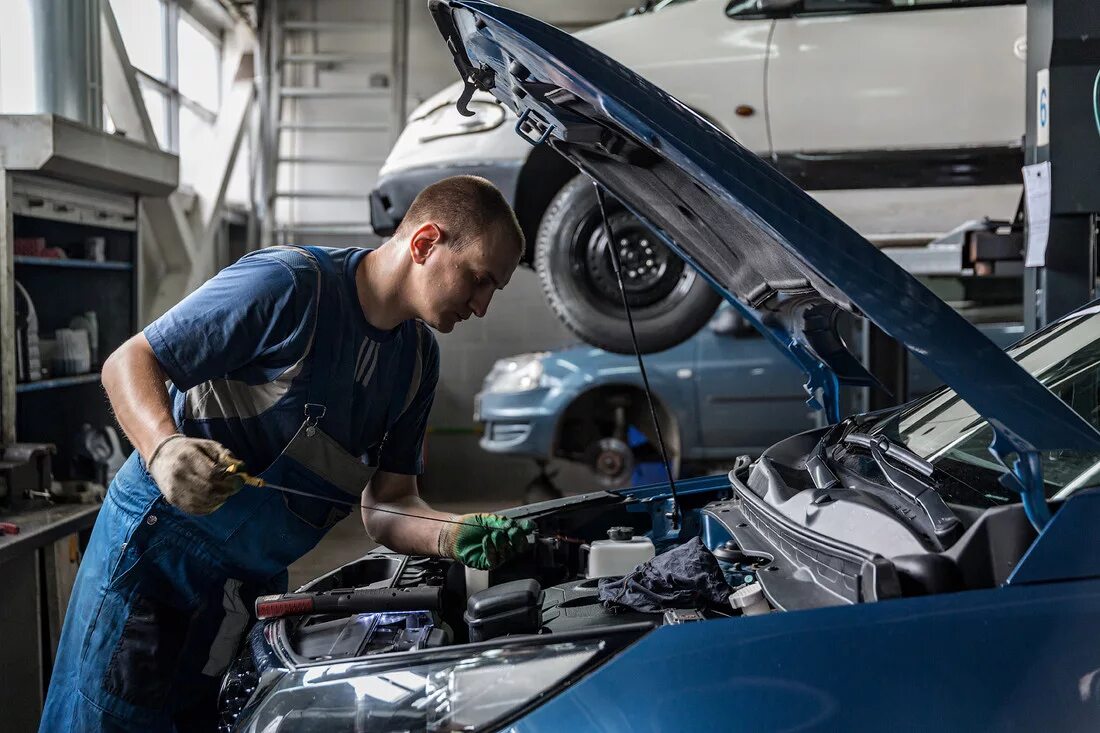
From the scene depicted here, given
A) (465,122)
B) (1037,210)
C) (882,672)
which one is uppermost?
(465,122)

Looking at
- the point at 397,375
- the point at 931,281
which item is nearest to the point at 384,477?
the point at 397,375

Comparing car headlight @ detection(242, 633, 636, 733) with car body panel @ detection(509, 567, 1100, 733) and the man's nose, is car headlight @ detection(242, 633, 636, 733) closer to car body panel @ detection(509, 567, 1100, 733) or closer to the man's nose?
car body panel @ detection(509, 567, 1100, 733)

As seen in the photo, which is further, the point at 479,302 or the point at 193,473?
the point at 479,302

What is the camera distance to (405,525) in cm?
188

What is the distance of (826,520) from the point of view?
133 centimetres

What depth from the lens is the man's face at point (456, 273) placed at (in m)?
1.65

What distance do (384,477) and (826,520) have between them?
0.99m

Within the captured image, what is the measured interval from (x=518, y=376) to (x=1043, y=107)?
11.7 ft

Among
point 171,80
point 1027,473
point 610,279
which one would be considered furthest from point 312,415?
point 171,80

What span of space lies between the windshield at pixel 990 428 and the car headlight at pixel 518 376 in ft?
12.4

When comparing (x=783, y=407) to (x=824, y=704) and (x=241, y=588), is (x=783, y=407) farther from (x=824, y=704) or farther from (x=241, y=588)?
(x=824, y=704)

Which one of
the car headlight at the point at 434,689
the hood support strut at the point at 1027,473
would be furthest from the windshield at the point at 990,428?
the car headlight at the point at 434,689

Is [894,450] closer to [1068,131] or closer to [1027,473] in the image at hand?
[1027,473]

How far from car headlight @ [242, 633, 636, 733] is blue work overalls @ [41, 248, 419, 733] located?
0.50 meters
